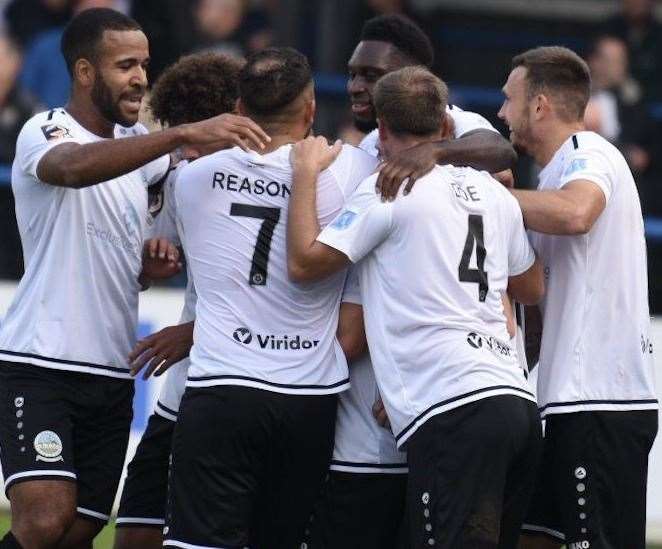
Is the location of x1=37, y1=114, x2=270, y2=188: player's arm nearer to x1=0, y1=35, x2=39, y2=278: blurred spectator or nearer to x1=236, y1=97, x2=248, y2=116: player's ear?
x1=236, y1=97, x2=248, y2=116: player's ear

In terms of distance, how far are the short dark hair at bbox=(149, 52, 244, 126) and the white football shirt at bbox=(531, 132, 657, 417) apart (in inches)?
50.9

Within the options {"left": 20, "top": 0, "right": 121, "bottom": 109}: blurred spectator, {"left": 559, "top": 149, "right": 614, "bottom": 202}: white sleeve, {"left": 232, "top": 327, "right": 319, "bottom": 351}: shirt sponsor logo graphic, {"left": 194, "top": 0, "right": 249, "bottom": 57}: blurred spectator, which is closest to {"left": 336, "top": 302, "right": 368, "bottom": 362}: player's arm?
{"left": 232, "top": 327, "right": 319, "bottom": 351}: shirt sponsor logo graphic

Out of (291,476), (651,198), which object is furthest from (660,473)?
(291,476)

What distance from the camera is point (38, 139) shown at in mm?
5430

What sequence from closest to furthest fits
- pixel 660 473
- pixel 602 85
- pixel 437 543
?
pixel 437 543 → pixel 660 473 → pixel 602 85

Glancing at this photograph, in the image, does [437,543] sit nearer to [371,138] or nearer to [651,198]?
[371,138]

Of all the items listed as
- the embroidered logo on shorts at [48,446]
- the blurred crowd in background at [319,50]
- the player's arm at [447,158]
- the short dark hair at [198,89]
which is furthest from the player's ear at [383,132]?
the blurred crowd in background at [319,50]

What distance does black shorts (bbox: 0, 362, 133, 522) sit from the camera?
537 centimetres

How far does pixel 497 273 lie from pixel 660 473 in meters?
3.81

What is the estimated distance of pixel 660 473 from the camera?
8.32m

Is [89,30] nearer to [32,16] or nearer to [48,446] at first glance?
[48,446]

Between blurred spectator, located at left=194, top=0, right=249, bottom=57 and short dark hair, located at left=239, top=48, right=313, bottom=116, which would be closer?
short dark hair, located at left=239, top=48, right=313, bottom=116

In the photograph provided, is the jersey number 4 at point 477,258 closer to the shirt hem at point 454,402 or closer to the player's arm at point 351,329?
the shirt hem at point 454,402

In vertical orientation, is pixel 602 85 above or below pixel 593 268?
above
